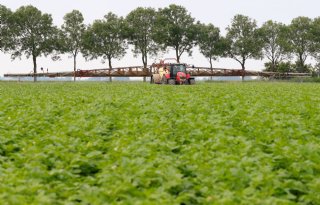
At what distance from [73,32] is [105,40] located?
6597 mm

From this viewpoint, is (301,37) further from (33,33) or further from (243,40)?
(33,33)

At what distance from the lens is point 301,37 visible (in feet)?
301

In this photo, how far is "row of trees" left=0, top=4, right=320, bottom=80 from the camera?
7700cm

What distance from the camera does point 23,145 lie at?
8602 millimetres

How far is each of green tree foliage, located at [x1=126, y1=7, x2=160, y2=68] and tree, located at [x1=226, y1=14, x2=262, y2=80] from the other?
1754 cm

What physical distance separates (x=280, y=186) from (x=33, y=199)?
3.36 meters

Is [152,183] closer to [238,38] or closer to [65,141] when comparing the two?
[65,141]

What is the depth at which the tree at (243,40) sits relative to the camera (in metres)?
87.3

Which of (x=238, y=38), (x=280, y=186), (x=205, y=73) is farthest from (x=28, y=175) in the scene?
(x=238, y=38)

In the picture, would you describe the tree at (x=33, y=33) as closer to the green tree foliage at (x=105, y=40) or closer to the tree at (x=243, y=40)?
the green tree foliage at (x=105, y=40)

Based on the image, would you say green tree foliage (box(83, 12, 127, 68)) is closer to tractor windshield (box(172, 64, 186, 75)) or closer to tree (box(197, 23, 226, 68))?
tree (box(197, 23, 226, 68))

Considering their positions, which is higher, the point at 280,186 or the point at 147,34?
the point at 147,34

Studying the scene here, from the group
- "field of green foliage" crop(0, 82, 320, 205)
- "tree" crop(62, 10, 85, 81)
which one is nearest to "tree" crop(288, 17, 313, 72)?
"tree" crop(62, 10, 85, 81)

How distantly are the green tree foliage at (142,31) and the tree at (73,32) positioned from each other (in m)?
9.56
